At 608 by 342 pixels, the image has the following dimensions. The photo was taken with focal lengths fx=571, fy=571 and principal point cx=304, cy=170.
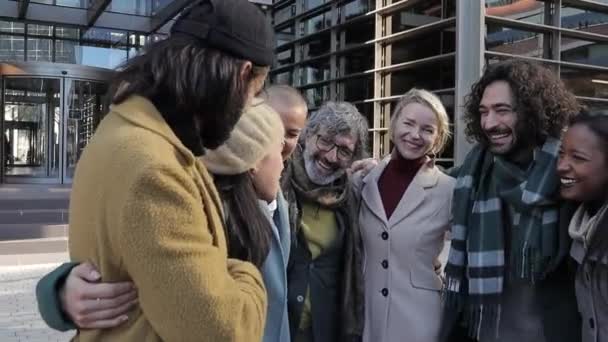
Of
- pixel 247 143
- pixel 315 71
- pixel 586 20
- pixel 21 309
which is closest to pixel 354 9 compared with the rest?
pixel 315 71

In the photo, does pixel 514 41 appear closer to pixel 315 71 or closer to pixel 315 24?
pixel 315 71

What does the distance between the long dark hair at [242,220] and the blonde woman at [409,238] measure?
1128 mm

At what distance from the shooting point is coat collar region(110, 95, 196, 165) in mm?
1091

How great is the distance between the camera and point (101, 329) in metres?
1.13

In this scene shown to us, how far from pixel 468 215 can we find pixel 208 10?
4.95ft

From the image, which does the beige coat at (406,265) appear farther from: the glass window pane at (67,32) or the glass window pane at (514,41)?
the glass window pane at (67,32)

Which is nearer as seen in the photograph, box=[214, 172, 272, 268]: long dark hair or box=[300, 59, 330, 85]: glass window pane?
box=[214, 172, 272, 268]: long dark hair

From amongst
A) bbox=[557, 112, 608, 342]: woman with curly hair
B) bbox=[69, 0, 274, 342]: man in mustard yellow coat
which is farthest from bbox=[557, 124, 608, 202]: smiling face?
bbox=[69, 0, 274, 342]: man in mustard yellow coat

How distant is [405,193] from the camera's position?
267 centimetres

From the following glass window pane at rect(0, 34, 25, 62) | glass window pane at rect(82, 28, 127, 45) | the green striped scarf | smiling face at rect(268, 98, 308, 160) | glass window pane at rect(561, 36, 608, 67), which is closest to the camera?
the green striped scarf

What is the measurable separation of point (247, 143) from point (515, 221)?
117cm

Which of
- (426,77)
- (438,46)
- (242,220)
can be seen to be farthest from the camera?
(426,77)

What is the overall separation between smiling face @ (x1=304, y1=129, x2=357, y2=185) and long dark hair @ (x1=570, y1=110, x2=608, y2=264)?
961mm

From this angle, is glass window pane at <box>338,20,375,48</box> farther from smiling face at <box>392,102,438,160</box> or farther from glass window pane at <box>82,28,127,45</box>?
smiling face at <box>392,102,438,160</box>
